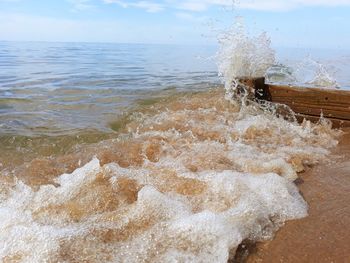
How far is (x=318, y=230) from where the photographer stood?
2.26 m

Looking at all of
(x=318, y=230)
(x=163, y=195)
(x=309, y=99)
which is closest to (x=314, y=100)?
(x=309, y=99)

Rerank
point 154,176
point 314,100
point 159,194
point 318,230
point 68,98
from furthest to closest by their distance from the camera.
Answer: point 68,98 → point 314,100 → point 154,176 → point 159,194 → point 318,230

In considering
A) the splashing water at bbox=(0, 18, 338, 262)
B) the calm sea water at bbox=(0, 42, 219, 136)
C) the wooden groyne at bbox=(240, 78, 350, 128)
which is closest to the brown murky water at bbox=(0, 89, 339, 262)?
the splashing water at bbox=(0, 18, 338, 262)

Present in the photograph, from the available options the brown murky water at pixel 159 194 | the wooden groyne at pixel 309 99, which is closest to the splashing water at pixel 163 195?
the brown murky water at pixel 159 194

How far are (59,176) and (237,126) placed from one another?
2471 mm

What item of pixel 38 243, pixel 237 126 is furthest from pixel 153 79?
pixel 38 243

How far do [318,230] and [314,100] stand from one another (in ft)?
9.98

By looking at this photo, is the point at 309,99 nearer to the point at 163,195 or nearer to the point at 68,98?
→ the point at 163,195

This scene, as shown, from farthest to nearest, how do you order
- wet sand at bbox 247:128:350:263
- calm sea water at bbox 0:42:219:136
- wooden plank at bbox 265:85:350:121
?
calm sea water at bbox 0:42:219:136 < wooden plank at bbox 265:85:350:121 < wet sand at bbox 247:128:350:263

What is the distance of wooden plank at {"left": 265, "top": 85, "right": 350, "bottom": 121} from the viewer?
4.76 m

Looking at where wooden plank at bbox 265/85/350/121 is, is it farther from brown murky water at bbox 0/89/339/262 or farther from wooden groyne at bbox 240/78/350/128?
brown murky water at bbox 0/89/339/262

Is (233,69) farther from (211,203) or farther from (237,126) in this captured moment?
(211,203)

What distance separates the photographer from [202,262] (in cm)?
192

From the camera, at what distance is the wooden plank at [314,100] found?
187 inches
